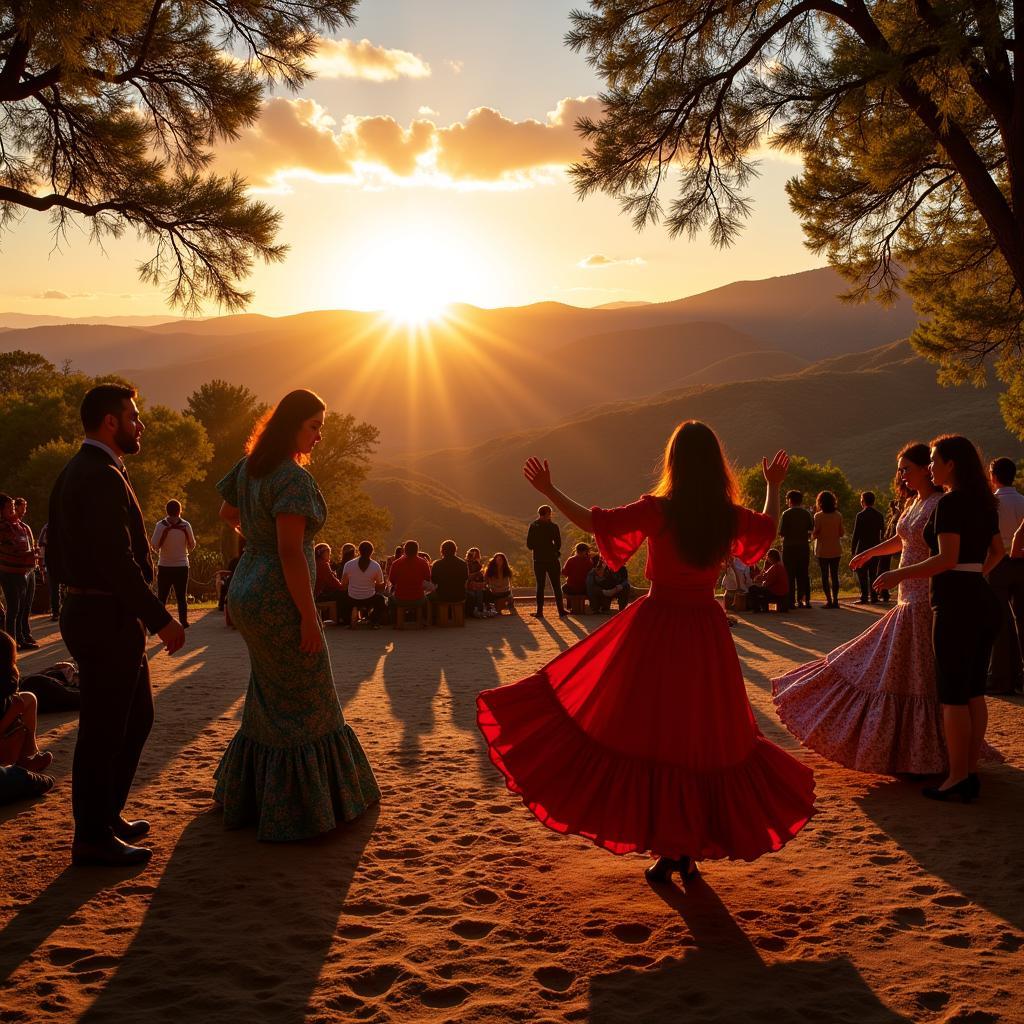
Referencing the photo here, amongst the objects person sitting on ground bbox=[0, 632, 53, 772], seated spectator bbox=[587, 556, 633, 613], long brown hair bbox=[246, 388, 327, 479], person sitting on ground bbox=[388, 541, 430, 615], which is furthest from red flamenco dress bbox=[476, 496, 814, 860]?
seated spectator bbox=[587, 556, 633, 613]

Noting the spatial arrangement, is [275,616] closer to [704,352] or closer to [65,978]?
[65,978]

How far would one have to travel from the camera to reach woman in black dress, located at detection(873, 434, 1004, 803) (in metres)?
5.04

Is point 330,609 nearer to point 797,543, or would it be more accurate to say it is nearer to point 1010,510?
point 797,543

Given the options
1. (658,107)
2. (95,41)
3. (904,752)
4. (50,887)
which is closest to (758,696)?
(904,752)

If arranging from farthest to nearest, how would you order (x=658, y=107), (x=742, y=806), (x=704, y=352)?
(x=704, y=352)
(x=658, y=107)
(x=742, y=806)

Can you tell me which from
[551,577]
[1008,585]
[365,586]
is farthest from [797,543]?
[1008,585]

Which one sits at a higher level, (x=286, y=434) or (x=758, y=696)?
(x=286, y=434)

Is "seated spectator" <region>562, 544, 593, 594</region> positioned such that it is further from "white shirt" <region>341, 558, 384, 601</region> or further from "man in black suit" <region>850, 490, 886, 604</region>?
"man in black suit" <region>850, 490, 886, 604</region>

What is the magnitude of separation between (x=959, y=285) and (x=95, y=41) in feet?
45.0

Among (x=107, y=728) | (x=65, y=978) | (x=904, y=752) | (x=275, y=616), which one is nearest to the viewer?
(x=65, y=978)

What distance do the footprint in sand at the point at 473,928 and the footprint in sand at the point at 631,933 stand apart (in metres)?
0.48

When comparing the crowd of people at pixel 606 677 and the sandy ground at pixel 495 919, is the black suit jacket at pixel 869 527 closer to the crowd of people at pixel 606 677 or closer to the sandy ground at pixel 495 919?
the crowd of people at pixel 606 677

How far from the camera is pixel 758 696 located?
8445 mm

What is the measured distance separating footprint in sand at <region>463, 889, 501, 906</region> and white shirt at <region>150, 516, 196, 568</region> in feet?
29.1
